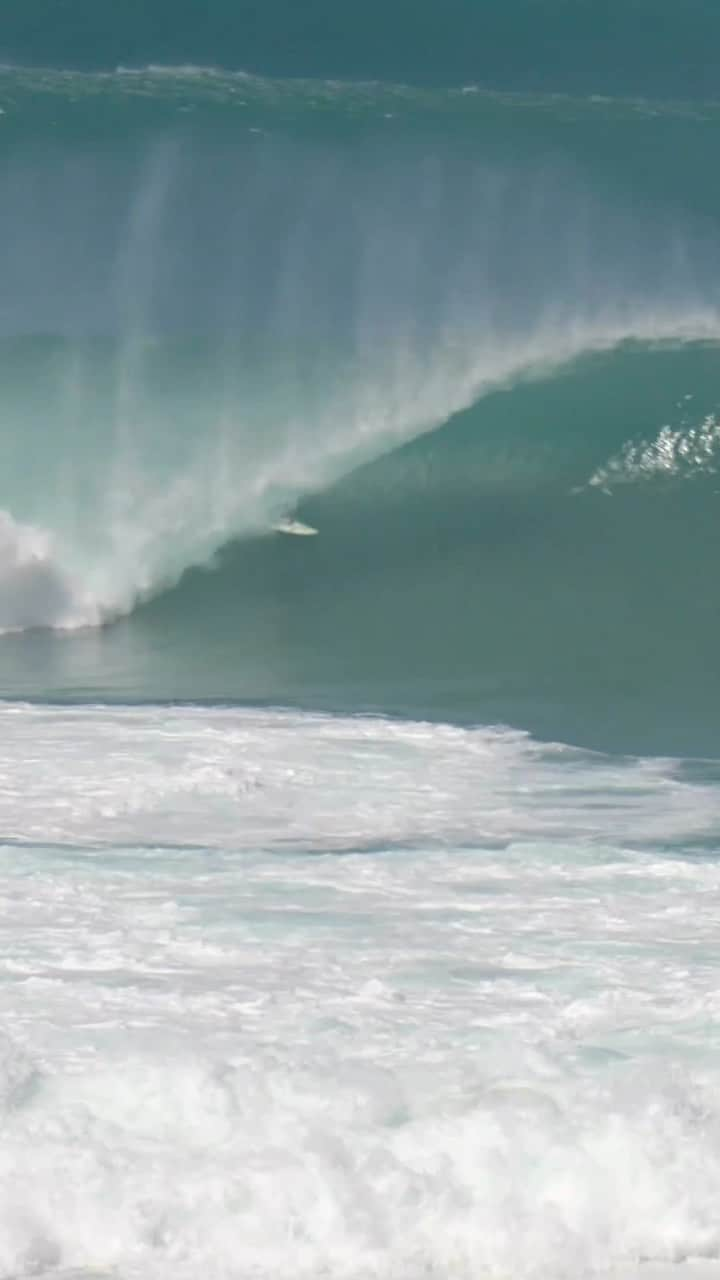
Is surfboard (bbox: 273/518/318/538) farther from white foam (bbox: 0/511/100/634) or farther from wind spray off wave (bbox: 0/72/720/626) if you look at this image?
white foam (bbox: 0/511/100/634)

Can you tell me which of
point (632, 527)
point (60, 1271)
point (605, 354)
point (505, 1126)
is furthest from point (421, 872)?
point (605, 354)

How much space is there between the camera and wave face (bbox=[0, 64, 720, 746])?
12672 millimetres

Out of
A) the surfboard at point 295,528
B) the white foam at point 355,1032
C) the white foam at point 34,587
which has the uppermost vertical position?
the surfboard at point 295,528

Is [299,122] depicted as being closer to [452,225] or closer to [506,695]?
[452,225]

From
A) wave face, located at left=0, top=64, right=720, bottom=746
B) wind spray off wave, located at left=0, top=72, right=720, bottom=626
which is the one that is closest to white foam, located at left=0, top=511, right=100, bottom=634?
wave face, located at left=0, top=64, right=720, bottom=746

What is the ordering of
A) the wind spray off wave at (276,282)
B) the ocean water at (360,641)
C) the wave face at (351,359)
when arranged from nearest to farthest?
the ocean water at (360,641) → the wave face at (351,359) → the wind spray off wave at (276,282)

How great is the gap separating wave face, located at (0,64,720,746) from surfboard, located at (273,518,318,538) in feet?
0.38

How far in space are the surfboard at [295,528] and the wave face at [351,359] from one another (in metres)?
0.11

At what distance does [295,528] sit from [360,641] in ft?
6.78

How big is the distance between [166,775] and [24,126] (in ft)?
27.7

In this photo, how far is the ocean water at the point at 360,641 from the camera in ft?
13.2

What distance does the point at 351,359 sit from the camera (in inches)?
565

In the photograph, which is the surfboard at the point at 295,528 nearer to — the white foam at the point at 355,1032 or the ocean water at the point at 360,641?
the ocean water at the point at 360,641

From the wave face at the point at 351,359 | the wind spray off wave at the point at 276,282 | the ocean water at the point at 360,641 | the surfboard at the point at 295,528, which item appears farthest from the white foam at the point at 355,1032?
the wind spray off wave at the point at 276,282
